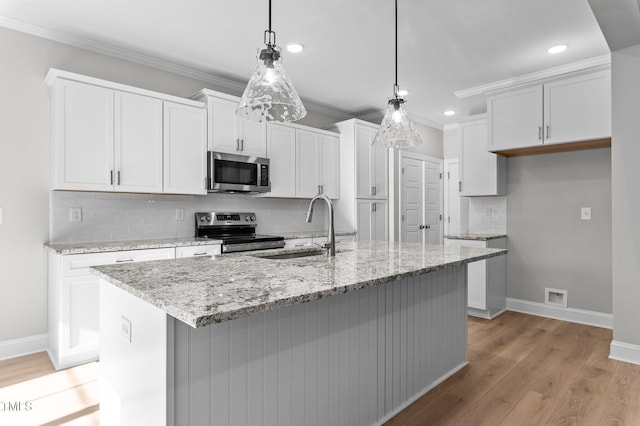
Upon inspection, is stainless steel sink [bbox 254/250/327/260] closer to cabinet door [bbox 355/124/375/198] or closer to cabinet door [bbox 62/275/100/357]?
cabinet door [bbox 62/275/100/357]

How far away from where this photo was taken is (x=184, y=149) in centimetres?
348

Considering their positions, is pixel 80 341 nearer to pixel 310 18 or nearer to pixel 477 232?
pixel 310 18

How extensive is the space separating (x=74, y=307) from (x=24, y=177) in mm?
1142

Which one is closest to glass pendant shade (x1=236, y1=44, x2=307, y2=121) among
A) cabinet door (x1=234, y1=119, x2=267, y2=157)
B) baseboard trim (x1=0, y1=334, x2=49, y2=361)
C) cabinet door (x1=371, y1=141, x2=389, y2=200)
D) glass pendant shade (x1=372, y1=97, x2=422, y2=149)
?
glass pendant shade (x1=372, y1=97, x2=422, y2=149)

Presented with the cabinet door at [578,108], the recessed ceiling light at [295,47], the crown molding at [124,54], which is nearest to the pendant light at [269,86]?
the recessed ceiling light at [295,47]

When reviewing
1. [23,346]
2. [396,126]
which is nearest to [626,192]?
[396,126]

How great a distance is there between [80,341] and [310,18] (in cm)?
302

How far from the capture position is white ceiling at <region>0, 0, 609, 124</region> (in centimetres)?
269

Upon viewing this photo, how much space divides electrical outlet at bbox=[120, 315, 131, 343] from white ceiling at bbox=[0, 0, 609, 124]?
2248 mm

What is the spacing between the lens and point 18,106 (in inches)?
115

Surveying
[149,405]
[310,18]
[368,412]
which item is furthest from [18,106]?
[368,412]

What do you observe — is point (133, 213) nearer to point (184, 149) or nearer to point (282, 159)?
point (184, 149)

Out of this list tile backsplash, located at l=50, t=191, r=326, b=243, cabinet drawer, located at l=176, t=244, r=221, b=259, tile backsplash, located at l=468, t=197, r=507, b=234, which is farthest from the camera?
tile backsplash, located at l=468, t=197, r=507, b=234

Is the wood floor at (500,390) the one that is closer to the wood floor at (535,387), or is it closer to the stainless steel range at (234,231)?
the wood floor at (535,387)
